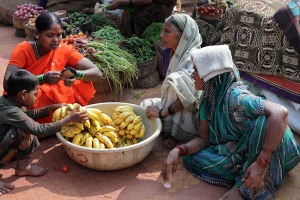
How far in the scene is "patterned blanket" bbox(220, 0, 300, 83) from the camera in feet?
14.7

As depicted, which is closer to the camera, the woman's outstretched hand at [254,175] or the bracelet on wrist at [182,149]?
the woman's outstretched hand at [254,175]

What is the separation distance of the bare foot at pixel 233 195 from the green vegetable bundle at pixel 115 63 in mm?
2143

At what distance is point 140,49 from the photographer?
568 centimetres

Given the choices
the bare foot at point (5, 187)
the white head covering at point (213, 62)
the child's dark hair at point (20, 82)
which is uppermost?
the white head covering at point (213, 62)

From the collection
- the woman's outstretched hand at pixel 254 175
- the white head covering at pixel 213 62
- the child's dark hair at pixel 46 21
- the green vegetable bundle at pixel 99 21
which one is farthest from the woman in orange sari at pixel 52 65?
the green vegetable bundle at pixel 99 21

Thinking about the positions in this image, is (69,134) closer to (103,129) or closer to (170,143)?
(103,129)

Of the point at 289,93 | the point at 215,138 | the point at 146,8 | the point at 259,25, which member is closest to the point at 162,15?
the point at 146,8

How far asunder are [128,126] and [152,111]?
313 millimetres

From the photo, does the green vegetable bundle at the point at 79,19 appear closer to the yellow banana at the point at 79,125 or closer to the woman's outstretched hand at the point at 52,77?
the woman's outstretched hand at the point at 52,77

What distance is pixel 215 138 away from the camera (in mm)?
3633

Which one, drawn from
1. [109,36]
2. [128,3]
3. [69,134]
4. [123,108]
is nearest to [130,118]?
[123,108]

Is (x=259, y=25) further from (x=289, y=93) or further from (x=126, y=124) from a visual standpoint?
(x=126, y=124)

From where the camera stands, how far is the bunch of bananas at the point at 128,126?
12.9 ft

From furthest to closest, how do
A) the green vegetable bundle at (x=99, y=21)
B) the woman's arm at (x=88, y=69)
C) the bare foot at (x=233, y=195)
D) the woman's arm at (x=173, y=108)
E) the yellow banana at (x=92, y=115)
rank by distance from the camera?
the green vegetable bundle at (x=99, y=21) → the woman's arm at (x=88, y=69) → the woman's arm at (x=173, y=108) → the yellow banana at (x=92, y=115) → the bare foot at (x=233, y=195)
